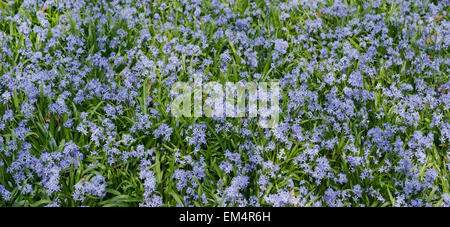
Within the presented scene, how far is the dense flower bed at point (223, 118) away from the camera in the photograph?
13.2 feet

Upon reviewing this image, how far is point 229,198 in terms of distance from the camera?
12.8 ft

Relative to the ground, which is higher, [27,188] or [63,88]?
[63,88]

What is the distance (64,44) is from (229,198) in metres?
3.10

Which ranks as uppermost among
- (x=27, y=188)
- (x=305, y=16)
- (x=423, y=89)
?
(x=305, y=16)

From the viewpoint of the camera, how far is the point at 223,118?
14.9 ft

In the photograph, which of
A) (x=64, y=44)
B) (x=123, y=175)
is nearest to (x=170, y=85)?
(x=123, y=175)

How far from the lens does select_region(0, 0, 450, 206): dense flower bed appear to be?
403cm

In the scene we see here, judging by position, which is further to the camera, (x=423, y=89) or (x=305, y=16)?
(x=305, y=16)

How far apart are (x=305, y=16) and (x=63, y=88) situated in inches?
132
